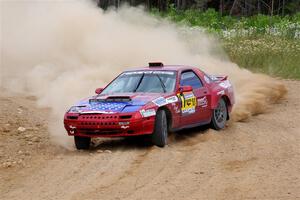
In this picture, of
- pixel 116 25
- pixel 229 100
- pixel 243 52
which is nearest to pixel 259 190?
pixel 229 100

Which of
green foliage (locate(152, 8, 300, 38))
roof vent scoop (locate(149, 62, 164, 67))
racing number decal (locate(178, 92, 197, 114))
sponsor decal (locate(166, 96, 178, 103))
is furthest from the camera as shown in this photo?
green foliage (locate(152, 8, 300, 38))

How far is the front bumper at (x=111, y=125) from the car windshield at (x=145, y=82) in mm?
1202

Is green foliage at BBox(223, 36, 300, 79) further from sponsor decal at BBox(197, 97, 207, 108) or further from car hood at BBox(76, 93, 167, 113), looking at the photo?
car hood at BBox(76, 93, 167, 113)

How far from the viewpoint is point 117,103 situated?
11266 millimetres

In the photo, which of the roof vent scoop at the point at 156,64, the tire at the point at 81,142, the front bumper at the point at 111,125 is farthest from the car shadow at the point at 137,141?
the roof vent scoop at the point at 156,64

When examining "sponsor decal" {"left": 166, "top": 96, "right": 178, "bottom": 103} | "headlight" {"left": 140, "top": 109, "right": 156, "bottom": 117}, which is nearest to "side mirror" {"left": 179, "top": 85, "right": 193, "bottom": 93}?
"sponsor decal" {"left": 166, "top": 96, "right": 178, "bottom": 103}

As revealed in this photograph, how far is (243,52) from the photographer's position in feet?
88.0

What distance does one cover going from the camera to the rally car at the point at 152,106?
10.9 meters

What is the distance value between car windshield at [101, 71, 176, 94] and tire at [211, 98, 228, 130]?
53.5 inches

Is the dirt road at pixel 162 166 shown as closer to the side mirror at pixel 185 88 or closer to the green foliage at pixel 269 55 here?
the side mirror at pixel 185 88

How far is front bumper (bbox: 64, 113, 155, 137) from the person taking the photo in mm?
10836

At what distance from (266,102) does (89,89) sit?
4581mm

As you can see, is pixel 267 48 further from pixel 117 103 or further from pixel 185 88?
pixel 117 103

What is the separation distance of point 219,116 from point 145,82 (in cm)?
192
